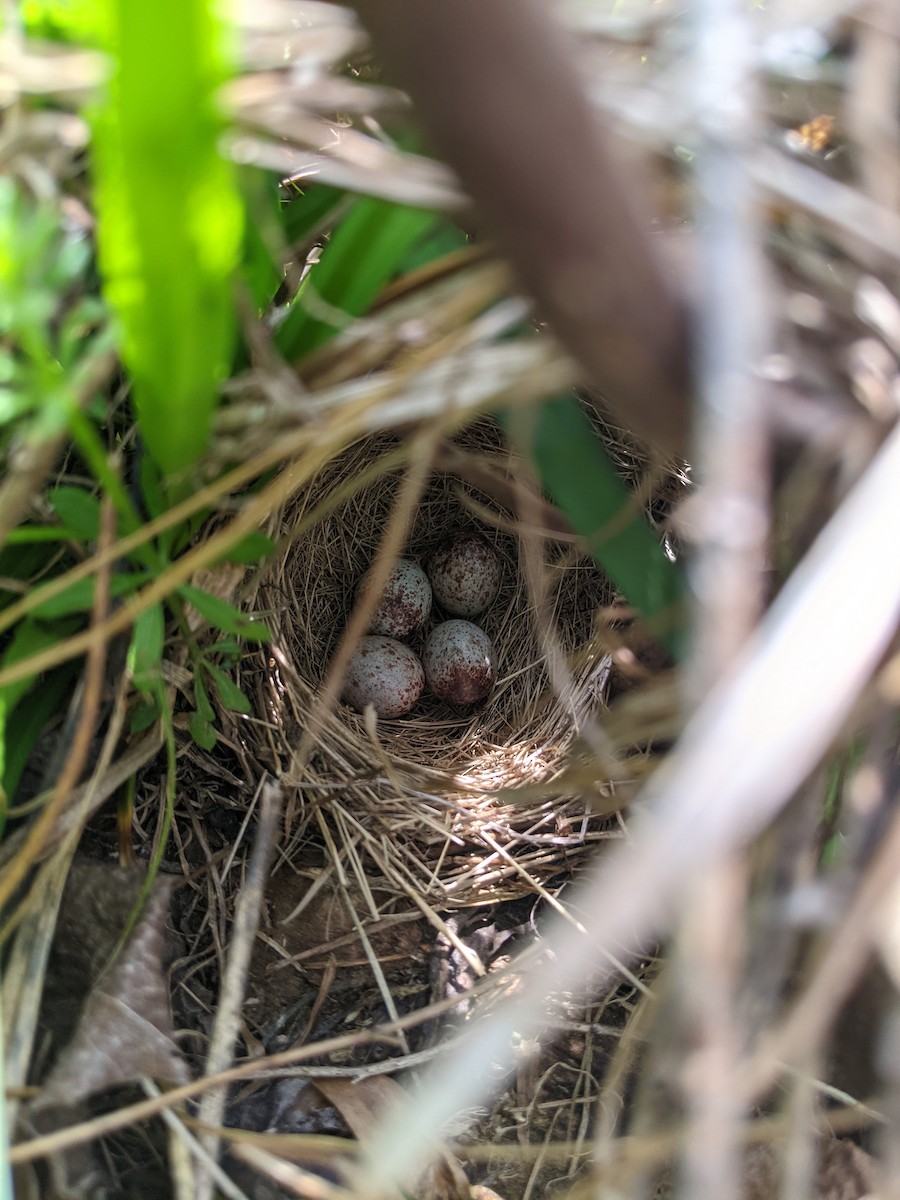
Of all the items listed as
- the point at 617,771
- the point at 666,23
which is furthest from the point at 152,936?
the point at 666,23

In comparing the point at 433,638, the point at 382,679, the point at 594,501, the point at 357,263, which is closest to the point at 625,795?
the point at 594,501

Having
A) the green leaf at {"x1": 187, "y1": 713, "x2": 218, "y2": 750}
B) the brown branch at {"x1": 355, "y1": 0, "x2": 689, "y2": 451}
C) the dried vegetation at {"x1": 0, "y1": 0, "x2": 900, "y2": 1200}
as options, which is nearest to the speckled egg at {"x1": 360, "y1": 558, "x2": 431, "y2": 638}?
the dried vegetation at {"x1": 0, "y1": 0, "x2": 900, "y2": 1200}

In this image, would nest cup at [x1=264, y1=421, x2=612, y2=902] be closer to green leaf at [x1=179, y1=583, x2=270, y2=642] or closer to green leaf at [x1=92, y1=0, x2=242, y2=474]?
green leaf at [x1=179, y1=583, x2=270, y2=642]

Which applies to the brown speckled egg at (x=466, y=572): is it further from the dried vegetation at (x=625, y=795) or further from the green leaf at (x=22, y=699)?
the green leaf at (x=22, y=699)

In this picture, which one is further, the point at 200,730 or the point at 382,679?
the point at 382,679

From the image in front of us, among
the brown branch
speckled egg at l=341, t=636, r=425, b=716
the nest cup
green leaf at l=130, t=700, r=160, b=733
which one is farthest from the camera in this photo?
speckled egg at l=341, t=636, r=425, b=716

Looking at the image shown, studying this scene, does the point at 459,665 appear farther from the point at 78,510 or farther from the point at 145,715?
the point at 78,510

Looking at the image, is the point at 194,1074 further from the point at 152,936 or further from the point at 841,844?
the point at 841,844

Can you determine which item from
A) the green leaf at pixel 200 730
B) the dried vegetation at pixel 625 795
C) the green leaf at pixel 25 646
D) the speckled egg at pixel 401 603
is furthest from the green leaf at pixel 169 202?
the speckled egg at pixel 401 603
